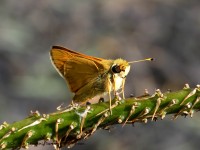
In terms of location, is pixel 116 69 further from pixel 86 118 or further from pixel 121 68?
pixel 86 118

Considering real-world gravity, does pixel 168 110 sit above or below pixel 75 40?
below

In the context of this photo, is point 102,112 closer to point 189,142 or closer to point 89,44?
point 189,142

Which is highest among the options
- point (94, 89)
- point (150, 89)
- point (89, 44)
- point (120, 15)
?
Result: point (120, 15)

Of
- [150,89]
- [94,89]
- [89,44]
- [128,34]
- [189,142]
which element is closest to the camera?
[94,89]

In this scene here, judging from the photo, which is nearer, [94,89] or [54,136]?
[54,136]

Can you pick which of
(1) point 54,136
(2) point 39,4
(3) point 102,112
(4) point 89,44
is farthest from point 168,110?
(2) point 39,4

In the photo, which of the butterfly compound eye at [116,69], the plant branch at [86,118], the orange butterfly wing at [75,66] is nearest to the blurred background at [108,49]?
the orange butterfly wing at [75,66]

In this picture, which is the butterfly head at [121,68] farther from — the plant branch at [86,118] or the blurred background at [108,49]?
the blurred background at [108,49]
